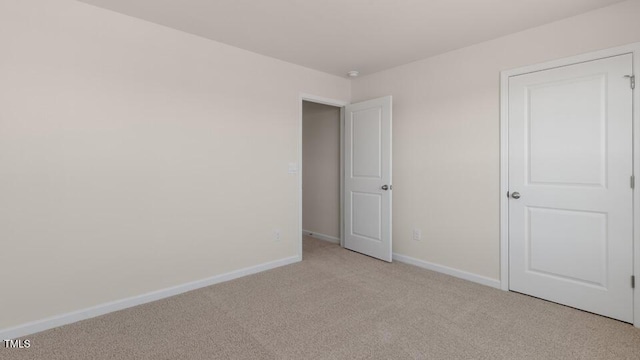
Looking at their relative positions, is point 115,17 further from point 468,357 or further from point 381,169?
point 468,357

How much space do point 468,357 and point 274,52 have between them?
317 cm

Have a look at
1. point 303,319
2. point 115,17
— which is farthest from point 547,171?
point 115,17

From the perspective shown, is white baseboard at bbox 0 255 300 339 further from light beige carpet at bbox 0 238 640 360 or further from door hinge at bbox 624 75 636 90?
door hinge at bbox 624 75 636 90

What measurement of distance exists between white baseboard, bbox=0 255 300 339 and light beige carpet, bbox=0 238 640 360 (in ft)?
0.23

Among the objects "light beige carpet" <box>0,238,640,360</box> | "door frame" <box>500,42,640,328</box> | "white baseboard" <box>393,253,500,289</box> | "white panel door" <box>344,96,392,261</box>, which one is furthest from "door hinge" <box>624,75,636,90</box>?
"white panel door" <box>344,96,392,261</box>

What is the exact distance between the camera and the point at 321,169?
5.03 meters

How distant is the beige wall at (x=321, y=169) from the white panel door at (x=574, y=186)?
2.41m

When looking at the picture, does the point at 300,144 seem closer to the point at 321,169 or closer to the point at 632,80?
the point at 321,169

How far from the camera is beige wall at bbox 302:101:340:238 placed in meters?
4.76

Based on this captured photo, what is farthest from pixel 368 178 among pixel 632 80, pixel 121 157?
pixel 121 157

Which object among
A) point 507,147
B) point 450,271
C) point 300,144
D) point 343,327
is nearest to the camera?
point 343,327

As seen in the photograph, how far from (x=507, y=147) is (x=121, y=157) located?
338cm

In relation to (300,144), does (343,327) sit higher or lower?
lower

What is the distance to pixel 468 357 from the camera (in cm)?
192
